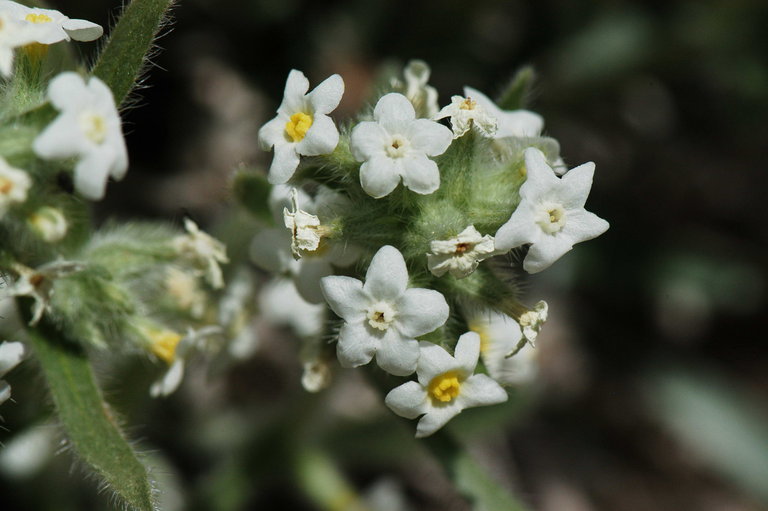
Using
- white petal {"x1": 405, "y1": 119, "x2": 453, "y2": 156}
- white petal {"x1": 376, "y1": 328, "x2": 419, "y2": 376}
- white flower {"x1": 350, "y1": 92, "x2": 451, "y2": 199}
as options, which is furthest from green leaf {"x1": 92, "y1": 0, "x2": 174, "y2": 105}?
white petal {"x1": 376, "y1": 328, "x2": 419, "y2": 376}

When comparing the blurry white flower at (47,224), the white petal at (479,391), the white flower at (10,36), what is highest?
the white flower at (10,36)

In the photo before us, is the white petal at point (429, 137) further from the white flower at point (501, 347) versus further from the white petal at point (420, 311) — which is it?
the white flower at point (501, 347)

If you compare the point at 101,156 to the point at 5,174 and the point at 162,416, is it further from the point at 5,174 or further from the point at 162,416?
the point at 162,416

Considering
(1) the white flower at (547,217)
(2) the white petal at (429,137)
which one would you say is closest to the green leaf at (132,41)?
(2) the white petal at (429,137)

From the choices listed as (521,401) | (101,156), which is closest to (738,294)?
(521,401)

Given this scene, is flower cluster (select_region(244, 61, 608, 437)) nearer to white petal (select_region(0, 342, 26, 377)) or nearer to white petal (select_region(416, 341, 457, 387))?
white petal (select_region(416, 341, 457, 387))

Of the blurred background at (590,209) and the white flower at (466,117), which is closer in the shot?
the white flower at (466,117)

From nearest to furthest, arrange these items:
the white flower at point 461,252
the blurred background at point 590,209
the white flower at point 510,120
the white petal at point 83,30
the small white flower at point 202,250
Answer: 1. the white flower at point 461,252
2. the white petal at point 83,30
3. the white flower at point 510,120
4. the small white flower at point 202,250
5. the blurred background at point 590,209
